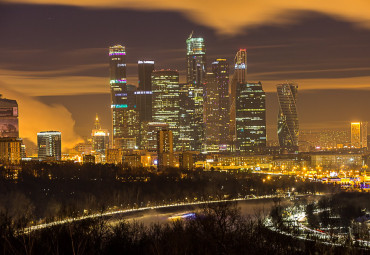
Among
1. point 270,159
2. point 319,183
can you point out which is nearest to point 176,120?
point 270,159

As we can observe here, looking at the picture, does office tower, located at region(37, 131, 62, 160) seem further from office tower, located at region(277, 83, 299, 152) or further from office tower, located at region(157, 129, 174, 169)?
office tower, located at region(277, 83, 299, 152)

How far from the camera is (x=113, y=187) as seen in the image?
64812 mm

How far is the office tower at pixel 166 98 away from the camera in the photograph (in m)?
139

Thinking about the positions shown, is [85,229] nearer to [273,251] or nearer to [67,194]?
[273,251]

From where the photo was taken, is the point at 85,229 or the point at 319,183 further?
the point at 319,183

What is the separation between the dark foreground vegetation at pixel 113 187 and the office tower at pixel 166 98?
5661 centimetres

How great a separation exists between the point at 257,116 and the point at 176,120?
13895 millimetres

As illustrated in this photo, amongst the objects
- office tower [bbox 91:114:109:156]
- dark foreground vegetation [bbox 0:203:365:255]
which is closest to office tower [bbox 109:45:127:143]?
office tower [bbox 91:114:109:156]

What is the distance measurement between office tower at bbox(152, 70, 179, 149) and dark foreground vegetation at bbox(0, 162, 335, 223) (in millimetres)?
56611

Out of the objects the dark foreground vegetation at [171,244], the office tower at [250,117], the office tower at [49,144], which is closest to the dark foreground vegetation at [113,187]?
the dark foreground vegetation at [171,244]

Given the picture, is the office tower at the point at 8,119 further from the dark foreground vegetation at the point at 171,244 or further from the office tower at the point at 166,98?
the dark foreground vegetation at the point at 171,244

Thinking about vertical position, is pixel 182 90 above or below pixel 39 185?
above

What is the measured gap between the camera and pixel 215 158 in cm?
12012

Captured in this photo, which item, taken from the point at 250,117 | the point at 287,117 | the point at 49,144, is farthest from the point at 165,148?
the point at 287,117
